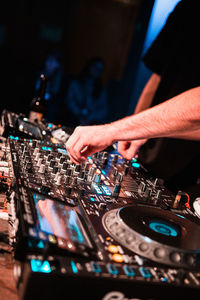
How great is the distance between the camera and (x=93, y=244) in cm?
84

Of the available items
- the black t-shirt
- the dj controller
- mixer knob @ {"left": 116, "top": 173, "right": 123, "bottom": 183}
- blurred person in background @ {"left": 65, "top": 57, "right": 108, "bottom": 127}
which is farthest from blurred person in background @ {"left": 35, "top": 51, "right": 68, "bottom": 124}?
the dj controller

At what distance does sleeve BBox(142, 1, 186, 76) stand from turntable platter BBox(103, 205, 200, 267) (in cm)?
165

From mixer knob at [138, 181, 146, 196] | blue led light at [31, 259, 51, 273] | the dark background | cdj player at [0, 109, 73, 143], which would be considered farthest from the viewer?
the dark background

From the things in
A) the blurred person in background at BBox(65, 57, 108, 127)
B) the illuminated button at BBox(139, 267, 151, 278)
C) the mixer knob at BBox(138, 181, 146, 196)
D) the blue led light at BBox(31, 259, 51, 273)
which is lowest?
the blurred person in background at BBox(65, 57, 108, 127)

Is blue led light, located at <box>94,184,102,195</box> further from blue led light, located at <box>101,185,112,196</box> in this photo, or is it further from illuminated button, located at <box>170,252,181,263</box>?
illuminated button, located at <box>170,252,181,263</box>

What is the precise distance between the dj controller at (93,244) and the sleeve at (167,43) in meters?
1.51

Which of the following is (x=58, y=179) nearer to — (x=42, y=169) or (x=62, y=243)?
(x=42, y=169)

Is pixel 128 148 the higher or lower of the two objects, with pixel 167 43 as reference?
lower

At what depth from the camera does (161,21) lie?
174 inches

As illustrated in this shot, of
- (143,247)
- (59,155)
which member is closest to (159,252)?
(143,247)

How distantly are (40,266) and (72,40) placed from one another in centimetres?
671

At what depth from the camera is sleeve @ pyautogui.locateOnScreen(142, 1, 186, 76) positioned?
2.36 metres

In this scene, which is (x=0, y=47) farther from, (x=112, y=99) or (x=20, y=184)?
(x=20, y=184)

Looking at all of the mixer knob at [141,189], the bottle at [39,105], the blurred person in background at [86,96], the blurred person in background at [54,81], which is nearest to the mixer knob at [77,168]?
the mixer knob at [141,189]
